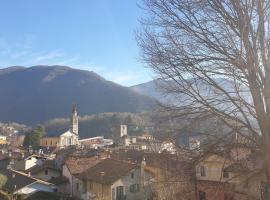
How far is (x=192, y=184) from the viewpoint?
8.13 metres

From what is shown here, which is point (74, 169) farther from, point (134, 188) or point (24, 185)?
point (134, 188)

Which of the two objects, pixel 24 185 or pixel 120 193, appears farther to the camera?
pixel 24 185

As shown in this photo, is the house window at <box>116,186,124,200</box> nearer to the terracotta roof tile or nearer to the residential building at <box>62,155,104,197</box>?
the terracotta roof tile

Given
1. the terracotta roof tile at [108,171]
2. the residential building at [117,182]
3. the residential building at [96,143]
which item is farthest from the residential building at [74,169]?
the residential building at [96,143]

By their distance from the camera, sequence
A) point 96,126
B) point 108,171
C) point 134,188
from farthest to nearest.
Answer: point 96,126, point 108,171, point 134,188

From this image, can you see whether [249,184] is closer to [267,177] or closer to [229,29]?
[267,177]

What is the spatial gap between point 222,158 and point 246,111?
1100 millimetres

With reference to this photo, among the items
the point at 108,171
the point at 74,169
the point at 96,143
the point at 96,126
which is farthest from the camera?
the point at 96,126

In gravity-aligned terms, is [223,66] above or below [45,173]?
above

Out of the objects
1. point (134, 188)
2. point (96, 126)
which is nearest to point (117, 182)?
point (134, 188)

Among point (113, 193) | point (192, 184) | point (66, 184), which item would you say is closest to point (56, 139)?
point (66, 184)

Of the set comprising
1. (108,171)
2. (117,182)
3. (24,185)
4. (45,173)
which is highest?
(108,171)

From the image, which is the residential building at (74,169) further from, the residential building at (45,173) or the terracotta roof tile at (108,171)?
the terracotta roof tile at (108,171)

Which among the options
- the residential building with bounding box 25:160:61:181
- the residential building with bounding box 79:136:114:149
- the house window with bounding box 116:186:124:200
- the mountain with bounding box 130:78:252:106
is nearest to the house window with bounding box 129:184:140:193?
the house window with bounding box 116:186:124:200
